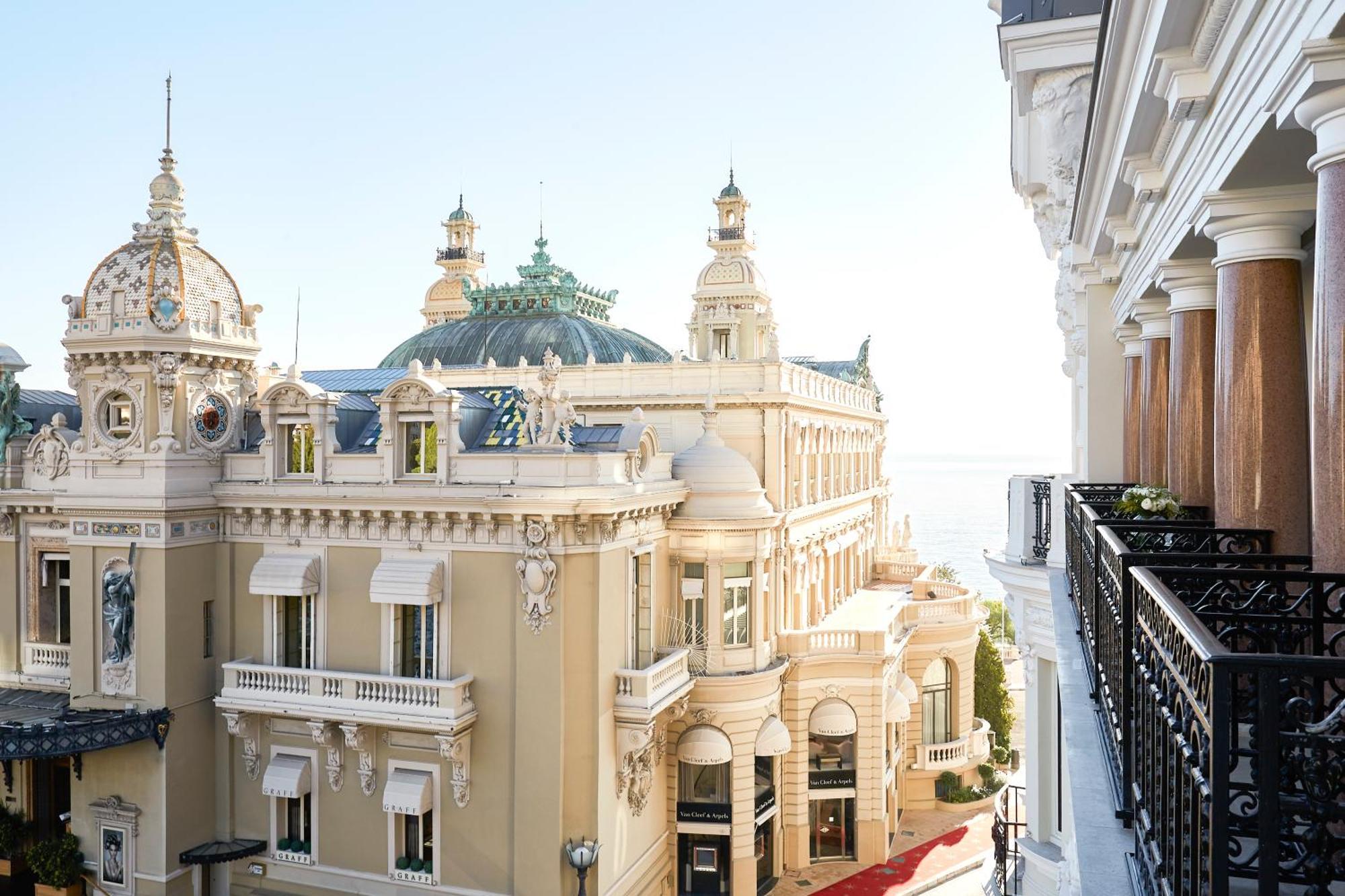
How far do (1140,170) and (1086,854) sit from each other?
20.9 ft

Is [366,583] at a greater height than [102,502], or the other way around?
[102,502]

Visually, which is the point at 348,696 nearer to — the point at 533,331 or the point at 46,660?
the point at 46,660

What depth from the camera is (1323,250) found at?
14.0ft

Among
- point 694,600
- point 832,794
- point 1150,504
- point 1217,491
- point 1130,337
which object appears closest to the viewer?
point 1217,491

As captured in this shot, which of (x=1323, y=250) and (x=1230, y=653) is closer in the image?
(x=1230, y=653)

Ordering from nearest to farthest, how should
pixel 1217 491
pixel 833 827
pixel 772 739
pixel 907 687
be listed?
pixel 1217 491
pixel 772 739
pixel 833 827
pixel 907 687

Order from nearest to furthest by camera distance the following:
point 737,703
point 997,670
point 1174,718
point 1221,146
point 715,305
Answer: point 1174,718 → point 1221,146 → point 737,703 → point 715,305 → point 997,670

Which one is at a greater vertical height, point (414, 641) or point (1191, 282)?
point (1191, 282)

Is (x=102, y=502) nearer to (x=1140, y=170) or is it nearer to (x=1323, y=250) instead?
(x=1140, y=170)

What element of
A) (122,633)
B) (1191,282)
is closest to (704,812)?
(122,633)

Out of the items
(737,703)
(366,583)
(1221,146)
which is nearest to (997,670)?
(737,703)

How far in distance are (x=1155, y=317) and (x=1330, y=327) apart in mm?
7156

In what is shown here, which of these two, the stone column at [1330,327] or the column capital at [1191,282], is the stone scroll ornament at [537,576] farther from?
the stone column at [1330,327]

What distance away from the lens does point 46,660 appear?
882 inches
